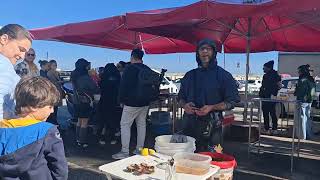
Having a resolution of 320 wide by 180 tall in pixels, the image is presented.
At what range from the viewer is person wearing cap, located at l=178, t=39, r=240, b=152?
3766 millimetres

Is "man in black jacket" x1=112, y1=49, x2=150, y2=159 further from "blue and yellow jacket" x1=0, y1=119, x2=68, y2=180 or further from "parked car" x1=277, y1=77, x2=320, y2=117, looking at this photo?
"parked car" x1=277, y1=77, x2=320, y2=117

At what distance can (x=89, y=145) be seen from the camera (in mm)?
7426

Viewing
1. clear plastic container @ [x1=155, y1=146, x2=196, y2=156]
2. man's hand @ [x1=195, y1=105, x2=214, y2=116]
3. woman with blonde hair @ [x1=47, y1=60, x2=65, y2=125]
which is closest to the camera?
clear plastic container @ [x1=155, y1=146, x2=196, y2=156]

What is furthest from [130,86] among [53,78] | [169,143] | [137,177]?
[137,177]

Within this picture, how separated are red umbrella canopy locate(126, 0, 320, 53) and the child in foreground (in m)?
3.44

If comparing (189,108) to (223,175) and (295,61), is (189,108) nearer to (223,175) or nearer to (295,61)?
(223,175)

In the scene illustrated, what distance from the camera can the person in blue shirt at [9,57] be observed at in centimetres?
274

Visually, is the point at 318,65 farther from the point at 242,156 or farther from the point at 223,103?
the point at 223,103

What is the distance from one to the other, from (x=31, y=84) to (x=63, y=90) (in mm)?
6063

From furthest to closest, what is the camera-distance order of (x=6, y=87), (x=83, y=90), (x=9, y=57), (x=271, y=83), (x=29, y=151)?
(x=271, y=83) < (x=83, y=90) < (x=9, y=57) < (x=6, y=87) < (x=29, y=151)

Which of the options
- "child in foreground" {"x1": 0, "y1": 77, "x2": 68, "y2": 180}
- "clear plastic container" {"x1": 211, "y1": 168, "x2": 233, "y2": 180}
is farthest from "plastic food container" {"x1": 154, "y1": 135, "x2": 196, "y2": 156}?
"child in foreground" {"x1": 0, "y1": 77, "x2": 68, "y2": 180}

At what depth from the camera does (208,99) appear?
3799mm

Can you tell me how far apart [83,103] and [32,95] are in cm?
463

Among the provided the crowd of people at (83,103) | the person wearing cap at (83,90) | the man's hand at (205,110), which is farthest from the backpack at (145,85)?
the man's hand at (205,110)
